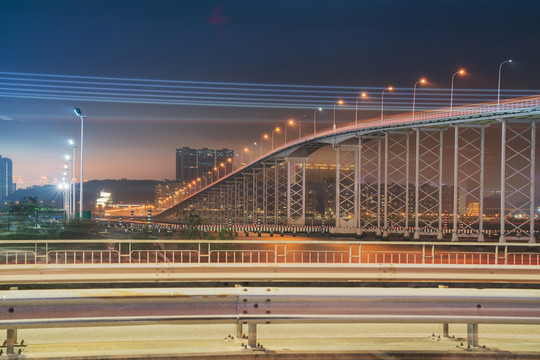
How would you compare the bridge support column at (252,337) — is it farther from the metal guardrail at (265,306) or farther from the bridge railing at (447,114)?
the bridge railing at (447,114)

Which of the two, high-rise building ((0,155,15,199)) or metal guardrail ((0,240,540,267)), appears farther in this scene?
high-rise building ((0,155,15,199))

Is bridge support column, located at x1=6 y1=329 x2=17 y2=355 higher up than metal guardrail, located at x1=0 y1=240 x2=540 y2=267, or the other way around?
bridge support column, located at x1=6 y1=329 x2=17 y2=355

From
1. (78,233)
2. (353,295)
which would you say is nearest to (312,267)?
(353,295)

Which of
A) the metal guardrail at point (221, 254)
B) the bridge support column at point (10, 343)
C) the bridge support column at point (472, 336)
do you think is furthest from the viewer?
the metal guardrail at point (221, 254)

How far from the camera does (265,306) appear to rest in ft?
17.7

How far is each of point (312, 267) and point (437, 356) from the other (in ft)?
23.7

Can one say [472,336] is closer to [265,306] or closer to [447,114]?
[265,306]

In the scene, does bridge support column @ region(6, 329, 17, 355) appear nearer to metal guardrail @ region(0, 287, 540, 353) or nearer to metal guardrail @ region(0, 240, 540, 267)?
metal guardrail @ region(0, 287, 540, 353)

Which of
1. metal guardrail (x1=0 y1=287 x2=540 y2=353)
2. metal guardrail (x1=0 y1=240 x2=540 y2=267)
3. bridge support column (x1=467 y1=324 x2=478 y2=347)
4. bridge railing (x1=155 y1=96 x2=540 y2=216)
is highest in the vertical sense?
bridge railing (x1=155 y1=96 x2=540 y2=216)

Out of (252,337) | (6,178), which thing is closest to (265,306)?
(252,337)

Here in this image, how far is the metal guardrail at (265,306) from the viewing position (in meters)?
5.08

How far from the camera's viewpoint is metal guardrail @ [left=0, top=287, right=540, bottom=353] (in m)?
5.08

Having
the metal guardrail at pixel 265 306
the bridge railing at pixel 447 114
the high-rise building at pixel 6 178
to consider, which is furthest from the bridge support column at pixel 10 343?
the high-rise building at pixel 6 178

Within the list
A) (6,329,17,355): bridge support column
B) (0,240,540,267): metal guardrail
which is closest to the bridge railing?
(0,240,540,267): metal guardrail
